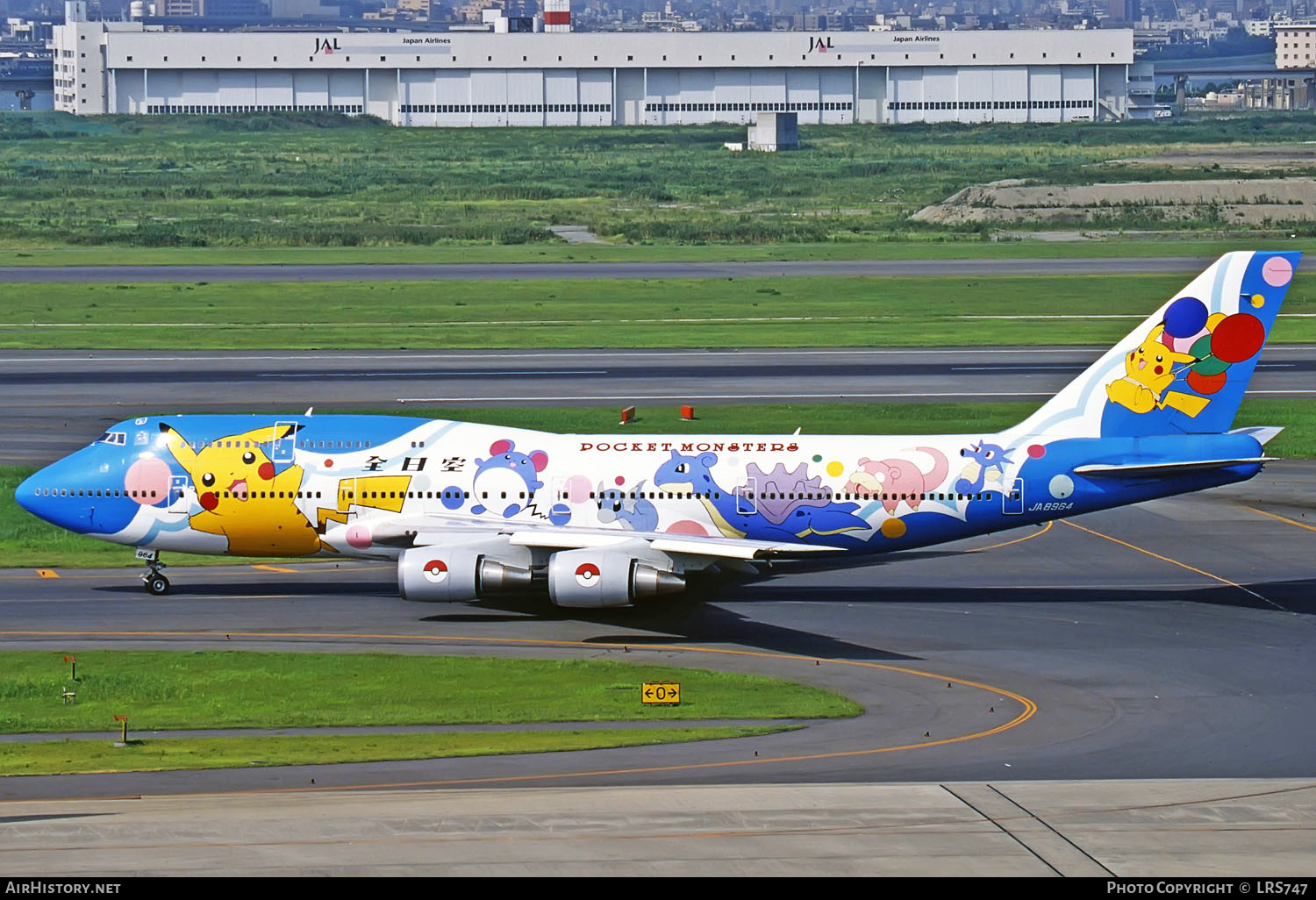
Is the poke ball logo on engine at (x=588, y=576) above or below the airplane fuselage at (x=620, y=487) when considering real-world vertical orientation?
below

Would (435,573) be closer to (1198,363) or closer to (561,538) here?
(561,538)

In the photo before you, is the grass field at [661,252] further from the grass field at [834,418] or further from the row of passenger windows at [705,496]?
the row of passenger windows at [705,496]

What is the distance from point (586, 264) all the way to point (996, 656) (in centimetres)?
9285

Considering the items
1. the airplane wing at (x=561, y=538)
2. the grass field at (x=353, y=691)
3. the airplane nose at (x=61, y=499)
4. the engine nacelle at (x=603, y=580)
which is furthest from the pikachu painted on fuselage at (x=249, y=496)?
the engine nacelle at (x=603, y=580)

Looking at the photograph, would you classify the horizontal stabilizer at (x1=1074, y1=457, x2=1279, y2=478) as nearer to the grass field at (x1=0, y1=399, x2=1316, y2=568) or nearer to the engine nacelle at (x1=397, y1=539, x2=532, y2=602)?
the engine nacelle at (x1=397, y1=539, x2=532, y2=602)

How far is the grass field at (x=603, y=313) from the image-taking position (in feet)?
330

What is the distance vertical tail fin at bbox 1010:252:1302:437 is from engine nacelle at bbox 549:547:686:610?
1256 centimetres

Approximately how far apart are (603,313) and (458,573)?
65199 millimetres

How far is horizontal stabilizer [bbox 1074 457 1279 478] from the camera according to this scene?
48062 mm

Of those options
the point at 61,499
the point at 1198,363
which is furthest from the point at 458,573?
the point at 1198,363

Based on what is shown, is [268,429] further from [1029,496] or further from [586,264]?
[586,264]

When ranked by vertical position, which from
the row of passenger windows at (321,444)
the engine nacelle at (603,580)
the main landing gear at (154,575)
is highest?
the row of passenger windows at (321,444)

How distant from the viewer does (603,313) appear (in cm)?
11044

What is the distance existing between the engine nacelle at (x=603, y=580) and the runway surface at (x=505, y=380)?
28223 millimetres
